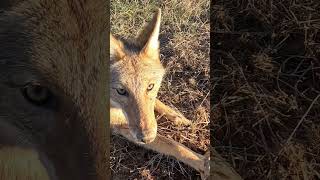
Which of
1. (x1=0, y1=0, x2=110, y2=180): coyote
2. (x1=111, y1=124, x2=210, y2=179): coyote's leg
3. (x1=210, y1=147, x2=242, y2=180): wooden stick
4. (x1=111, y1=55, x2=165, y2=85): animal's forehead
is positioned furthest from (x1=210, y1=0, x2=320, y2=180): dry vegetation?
(x1=0, y1=0, x2=110, y2=180): coyote

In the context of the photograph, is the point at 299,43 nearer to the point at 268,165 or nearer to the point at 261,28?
the point at 261,28

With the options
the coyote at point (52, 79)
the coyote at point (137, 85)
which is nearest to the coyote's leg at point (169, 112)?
the coyote at point (137, 85)

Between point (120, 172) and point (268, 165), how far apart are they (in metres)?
0.41

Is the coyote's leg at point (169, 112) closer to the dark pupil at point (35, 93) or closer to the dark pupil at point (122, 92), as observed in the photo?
the dark pupil at point (122, 92)

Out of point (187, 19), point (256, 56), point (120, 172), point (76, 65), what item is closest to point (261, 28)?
point (256, 56)

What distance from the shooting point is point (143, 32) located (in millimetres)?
1183

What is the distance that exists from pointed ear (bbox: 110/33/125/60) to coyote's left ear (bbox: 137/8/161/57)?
4cm

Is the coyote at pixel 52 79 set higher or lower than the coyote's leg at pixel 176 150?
higher

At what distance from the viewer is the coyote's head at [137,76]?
3.84 feet

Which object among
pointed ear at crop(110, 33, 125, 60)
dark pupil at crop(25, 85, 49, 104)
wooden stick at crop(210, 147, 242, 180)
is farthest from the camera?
wooden stick at crop(210, 147, 242, 180)

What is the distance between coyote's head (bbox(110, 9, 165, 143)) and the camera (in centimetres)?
117

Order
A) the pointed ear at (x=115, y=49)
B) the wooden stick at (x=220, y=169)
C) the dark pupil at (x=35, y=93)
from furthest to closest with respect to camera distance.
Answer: the wooden stick at (x=220, y=169), the pointed ear at (x=115, y=49), the dark pupil at (x=35, y=93)

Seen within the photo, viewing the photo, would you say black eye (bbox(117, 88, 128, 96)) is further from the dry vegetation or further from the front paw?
the dry vegetation

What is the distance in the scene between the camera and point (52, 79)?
975mm
